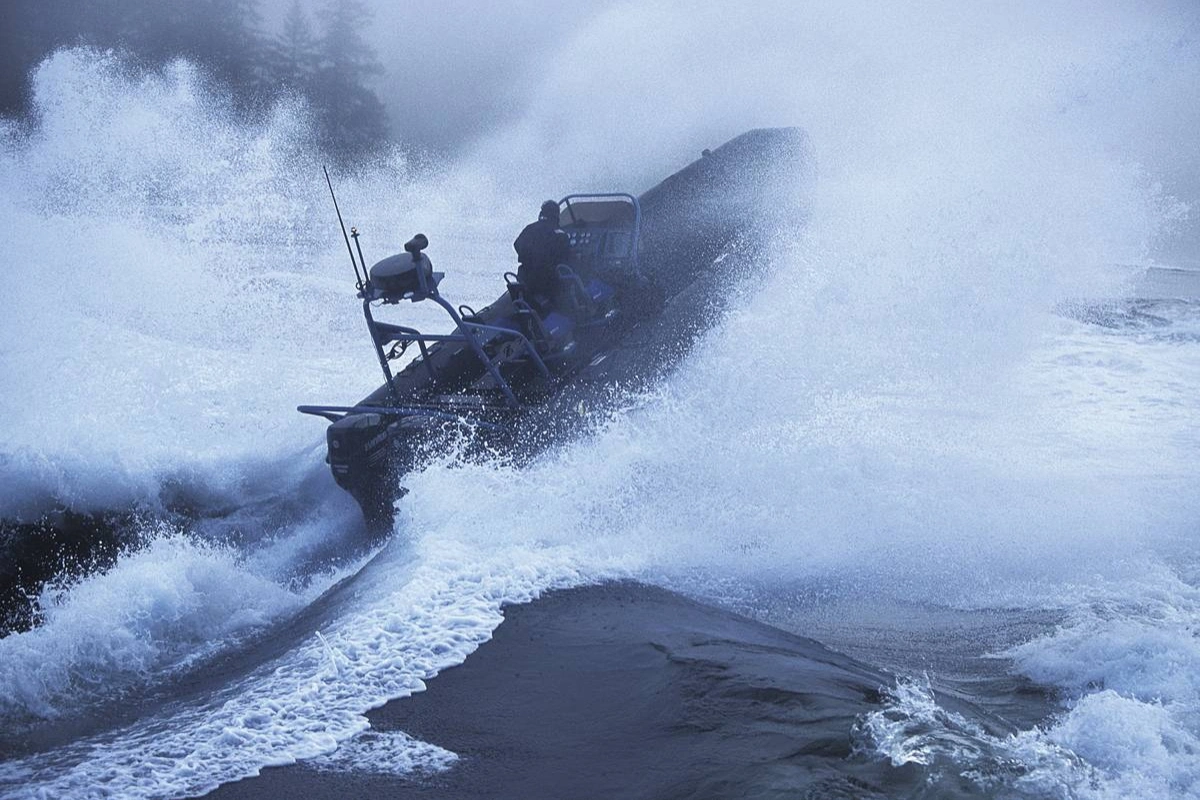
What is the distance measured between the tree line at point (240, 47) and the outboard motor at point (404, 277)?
3252cm

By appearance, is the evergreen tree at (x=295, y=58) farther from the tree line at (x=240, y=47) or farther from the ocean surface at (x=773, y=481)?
the ocean surface at (x=773, y=481)

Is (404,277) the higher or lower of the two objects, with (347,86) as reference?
lower

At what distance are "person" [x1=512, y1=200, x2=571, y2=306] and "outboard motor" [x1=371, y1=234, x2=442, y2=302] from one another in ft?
4.88

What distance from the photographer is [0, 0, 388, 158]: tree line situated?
34562mm

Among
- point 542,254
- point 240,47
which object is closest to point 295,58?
point 240,47

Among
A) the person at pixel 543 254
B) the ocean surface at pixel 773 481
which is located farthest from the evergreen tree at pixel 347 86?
the person at pixel 543 254

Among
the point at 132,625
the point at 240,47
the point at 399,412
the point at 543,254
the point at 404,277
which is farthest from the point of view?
the point at 240,47

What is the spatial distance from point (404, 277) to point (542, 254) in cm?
180

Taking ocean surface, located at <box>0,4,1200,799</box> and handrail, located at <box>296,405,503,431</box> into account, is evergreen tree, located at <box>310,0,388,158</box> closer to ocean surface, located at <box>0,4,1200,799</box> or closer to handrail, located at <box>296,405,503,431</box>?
ocean surface, located at <box>0,4,1200,799</box>

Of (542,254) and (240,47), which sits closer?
(542,254)

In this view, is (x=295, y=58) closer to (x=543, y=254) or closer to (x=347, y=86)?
(x=347, y=86)

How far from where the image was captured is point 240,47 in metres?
38.1

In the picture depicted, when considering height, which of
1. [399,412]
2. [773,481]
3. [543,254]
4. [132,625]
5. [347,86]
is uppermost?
[347,86]

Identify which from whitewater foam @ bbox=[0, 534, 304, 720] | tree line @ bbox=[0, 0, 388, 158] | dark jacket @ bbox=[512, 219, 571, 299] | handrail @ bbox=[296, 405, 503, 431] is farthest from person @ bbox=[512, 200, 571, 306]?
tree line @ bbox=[0, 0, 388, 158]
